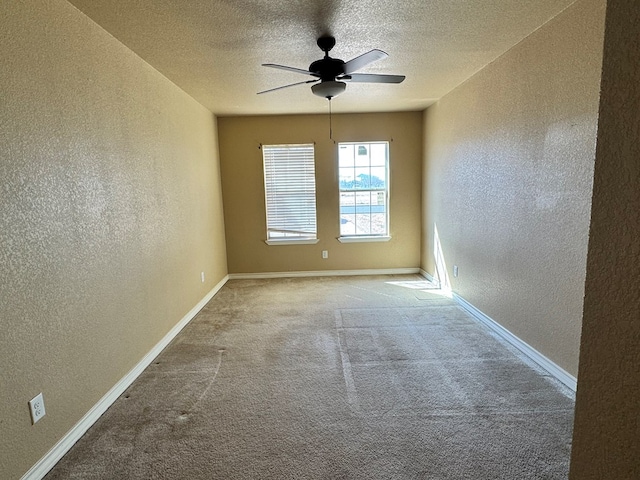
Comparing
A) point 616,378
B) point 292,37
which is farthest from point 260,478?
point 292,37

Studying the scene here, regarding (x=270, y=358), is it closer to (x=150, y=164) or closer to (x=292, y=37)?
(x=150, y=164)

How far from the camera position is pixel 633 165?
0.62 m

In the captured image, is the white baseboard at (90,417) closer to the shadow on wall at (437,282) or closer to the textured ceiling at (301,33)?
the textured ceiling at (301,33)

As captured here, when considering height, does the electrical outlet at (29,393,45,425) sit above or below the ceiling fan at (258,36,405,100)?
below

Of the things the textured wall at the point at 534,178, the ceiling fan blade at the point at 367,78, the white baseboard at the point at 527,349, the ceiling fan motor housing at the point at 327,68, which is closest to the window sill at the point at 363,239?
the textured wall at the point at 534,178

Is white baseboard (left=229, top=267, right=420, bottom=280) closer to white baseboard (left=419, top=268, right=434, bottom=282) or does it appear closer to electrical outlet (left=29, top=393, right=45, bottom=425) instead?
white baseboard (left=419, top=268, right=434, bottom=282)

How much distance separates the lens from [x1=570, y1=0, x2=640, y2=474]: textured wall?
62 centimetres

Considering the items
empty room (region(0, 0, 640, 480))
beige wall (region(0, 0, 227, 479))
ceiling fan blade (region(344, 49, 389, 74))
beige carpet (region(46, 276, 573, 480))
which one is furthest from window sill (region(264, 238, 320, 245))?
ceiling fan blade (region(344, 49, 389, 74))

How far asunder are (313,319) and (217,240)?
2080mm

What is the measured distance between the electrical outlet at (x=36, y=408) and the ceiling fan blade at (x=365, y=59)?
2.61m

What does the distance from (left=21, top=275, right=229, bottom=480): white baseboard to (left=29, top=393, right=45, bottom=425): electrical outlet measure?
8.2 inches

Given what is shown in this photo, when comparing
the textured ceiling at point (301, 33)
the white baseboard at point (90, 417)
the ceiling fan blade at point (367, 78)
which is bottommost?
the white baseboard at point (90, 417)

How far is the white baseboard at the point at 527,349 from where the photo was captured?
2.25 meters

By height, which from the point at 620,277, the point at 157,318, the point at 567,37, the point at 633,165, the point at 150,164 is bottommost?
the point at 157,318
